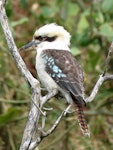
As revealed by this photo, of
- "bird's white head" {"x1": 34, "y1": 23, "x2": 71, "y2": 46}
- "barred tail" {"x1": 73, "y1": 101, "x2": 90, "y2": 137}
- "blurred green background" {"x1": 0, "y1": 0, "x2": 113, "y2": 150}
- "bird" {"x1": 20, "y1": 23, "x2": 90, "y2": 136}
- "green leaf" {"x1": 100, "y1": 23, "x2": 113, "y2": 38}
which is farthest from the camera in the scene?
"blurred green background" {"x1": 0, "y1": 0, "x2": 113, "y2": 150}

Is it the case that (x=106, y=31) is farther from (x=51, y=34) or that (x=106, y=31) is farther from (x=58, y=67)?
(x=58, y=67)

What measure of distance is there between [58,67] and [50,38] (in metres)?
0.28

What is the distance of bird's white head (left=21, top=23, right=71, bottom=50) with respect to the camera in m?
3.47

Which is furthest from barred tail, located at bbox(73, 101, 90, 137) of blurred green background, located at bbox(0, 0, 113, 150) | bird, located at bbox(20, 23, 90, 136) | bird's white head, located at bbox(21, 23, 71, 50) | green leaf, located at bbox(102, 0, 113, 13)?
green leaf, located at bbox(102, 0, 113, 13)

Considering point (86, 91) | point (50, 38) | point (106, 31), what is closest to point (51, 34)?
point (50, 38)

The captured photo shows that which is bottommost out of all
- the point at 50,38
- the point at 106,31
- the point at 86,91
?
the point at 86,91

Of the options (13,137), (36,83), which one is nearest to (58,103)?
(13,137)

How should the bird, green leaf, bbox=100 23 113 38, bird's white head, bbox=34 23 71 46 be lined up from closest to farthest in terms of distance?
1. the bird
2. bird's white head, bbox=34 23 71 46
3. green leaf, bbox=100 23 113 38

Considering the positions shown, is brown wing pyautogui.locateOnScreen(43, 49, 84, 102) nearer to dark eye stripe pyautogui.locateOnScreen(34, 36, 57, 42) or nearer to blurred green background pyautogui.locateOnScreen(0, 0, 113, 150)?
dark eye stripe pyautogui.locateOnScreen(34, 36, 57, 42)

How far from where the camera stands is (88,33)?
16.2 ft

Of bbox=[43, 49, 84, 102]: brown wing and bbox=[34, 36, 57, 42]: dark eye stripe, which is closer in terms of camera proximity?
bbox=[43, 49, 84, 102]: brown wing

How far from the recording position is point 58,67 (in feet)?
10.9

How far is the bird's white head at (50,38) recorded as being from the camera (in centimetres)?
347

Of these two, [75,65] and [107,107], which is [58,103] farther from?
[75,65]
